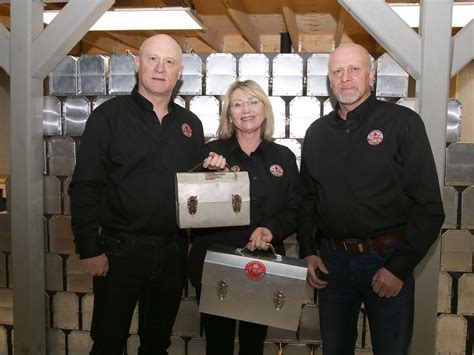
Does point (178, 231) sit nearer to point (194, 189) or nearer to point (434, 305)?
point (194, 189)

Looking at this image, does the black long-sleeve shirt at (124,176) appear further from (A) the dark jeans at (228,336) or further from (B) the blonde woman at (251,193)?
(A) the dark jeans at (228,336)

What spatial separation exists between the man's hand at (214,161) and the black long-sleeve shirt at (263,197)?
3.1 inches

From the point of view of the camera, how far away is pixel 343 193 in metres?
1.71

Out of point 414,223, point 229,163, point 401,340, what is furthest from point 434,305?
point 229,163

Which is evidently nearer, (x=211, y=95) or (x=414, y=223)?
(x=414, y=223)

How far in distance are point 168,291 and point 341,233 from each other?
0.76 m

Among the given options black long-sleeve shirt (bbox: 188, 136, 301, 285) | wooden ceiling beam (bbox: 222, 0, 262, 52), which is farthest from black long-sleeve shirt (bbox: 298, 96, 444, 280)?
wooden ceiling beam (bbox: 222, 0, 262, 52)

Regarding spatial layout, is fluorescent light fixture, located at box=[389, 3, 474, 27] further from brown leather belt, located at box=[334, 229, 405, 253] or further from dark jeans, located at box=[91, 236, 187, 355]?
dark jeans, located at box=[91, 236, 187, 355]

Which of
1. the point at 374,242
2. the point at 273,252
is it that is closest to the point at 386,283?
the point at 374,242

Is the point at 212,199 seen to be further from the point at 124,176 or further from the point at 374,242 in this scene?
the point at 374,242

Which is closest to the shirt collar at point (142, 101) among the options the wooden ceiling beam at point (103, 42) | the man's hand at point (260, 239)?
the man's hand at point (260, 239)

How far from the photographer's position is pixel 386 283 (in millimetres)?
1646

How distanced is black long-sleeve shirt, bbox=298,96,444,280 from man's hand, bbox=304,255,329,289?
0.12m

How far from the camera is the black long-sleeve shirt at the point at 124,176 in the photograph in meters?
1.80
